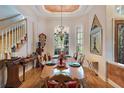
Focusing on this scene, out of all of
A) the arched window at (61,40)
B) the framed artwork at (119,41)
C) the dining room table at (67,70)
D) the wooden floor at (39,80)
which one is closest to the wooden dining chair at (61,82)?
the wooden floor at (39,80)

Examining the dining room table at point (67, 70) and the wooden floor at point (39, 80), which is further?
the dining room table at point (67, 70)

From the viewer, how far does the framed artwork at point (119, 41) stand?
432 cm

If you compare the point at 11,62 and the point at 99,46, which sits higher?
the point at 99,46

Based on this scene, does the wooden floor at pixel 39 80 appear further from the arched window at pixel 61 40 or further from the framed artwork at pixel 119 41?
the framed artwork at pixel 119 41

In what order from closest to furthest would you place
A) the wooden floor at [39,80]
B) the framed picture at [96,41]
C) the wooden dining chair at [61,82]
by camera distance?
the wooden dining chair at [61,82] < the wooden floor at [39,80] < the framed picture at [96,41]

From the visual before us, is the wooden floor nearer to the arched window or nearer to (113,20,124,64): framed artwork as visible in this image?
the arched window

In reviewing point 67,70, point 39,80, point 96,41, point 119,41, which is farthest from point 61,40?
point 119,41

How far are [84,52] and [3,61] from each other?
1529mm

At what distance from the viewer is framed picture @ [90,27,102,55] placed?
12.2 ft

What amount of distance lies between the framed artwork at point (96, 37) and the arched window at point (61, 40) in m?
0.57

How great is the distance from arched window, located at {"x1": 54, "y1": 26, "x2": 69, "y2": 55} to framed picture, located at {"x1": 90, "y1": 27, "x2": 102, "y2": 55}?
57 centimetres

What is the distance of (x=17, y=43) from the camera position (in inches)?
125
